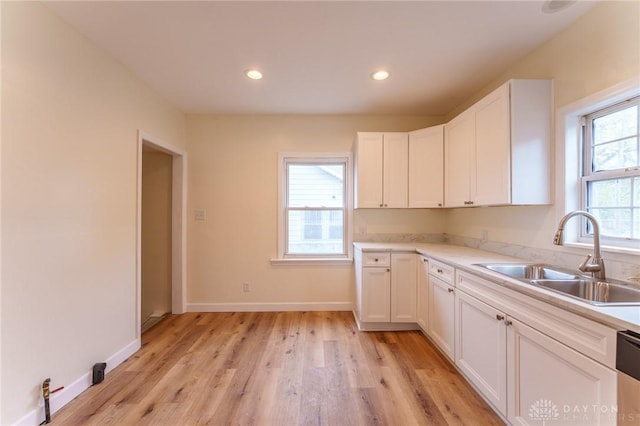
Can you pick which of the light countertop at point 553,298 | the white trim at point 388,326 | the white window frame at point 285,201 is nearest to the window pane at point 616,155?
the light countertop at point 553,298

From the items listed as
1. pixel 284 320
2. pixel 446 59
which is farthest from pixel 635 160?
pixel 284 320

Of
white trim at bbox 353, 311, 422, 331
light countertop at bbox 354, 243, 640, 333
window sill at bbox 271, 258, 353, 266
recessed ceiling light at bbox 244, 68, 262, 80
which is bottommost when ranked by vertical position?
white trim at bbox 353, 311, 422, 331

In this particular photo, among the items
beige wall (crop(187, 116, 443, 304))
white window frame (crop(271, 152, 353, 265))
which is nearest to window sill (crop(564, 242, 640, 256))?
beige wall (crop(187, 116, 443, 304))

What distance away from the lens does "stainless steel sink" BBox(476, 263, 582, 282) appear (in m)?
1.73

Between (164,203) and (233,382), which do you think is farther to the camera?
(164,203)

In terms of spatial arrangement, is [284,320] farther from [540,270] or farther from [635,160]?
[635,160]

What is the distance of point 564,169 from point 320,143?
7.92 feet

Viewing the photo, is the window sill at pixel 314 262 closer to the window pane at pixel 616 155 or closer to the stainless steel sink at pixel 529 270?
the stainless steel sink at pixel 529 270

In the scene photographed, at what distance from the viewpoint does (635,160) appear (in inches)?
58.4

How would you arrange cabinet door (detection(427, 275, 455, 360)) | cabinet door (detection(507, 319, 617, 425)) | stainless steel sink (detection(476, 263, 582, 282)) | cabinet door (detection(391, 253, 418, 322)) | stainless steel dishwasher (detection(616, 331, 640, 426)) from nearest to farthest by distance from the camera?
1. stainless steel dishwasher (detection(616, 331, 640, 426))
2. cabinet door (detection(507, 319, 617, 425))
3. stainless steel sink (detection(476, 263, 582, 282))
4. cabinet door (detection(427, 275, 455, 360))
5. cabinet door (detection(391, 253, 418, 322))

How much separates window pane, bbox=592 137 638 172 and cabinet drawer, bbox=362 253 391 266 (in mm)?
1726

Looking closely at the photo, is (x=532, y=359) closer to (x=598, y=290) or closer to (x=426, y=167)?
(x=598, y=290)

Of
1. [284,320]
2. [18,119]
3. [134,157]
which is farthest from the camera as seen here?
[284,320]

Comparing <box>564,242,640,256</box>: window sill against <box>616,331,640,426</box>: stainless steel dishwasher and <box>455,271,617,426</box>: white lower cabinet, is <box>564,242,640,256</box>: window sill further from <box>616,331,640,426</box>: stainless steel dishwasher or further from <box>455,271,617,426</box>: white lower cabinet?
<box>616,331,640,426</box>: stainless steel dishwasher
